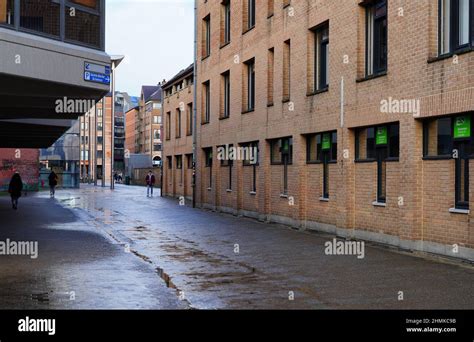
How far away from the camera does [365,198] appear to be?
1631 centimetres

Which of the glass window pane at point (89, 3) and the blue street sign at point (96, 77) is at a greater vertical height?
the glass window pane at point (89, 3)

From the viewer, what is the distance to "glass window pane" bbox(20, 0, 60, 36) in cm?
1263

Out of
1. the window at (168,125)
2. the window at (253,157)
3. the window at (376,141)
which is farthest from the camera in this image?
the window at (168,125)

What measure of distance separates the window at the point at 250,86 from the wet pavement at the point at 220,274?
8.02 m

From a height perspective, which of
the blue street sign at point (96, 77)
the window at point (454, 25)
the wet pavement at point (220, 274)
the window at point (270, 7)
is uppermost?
the window at point (270, 7)

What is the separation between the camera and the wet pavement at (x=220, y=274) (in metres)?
8.83

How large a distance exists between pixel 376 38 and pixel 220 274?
8.07 metres

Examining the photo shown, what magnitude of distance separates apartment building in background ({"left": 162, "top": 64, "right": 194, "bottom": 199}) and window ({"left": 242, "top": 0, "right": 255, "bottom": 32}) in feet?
40.1

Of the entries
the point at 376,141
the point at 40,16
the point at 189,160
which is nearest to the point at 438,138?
the point at 376,141

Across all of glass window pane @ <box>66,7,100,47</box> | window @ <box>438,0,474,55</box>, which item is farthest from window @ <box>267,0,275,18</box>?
window @ <box>438,0,474,55</box>

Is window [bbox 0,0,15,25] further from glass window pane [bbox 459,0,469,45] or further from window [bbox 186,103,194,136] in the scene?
window [bbox 186,103,194,136]

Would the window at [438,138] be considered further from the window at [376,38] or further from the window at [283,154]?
the window at [283,154]

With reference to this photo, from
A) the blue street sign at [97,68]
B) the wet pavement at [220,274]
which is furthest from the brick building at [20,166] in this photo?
the blue street sign at [97,68]

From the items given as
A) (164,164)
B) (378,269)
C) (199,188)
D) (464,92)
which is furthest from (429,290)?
(164,164)
